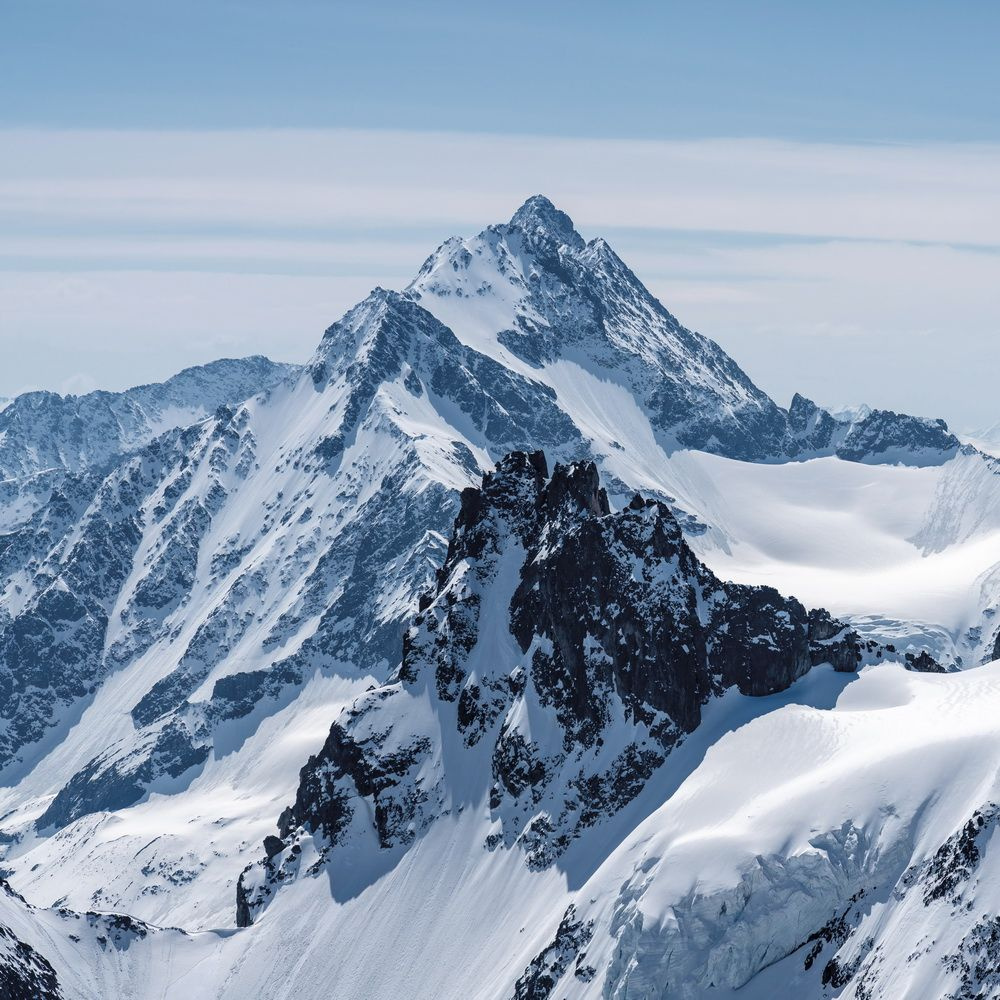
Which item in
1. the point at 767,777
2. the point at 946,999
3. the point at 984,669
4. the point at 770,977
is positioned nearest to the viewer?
the point at 946,999

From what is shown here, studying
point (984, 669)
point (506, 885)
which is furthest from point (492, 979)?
point (984, 669)

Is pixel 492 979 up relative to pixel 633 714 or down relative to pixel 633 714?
down

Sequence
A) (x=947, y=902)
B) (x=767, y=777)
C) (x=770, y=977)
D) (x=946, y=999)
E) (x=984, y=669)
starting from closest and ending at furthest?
(x=946, y=999) → (x=947, y=902) → (x=770, y=977) → (x=767, y=777) → (x=984, y=669)

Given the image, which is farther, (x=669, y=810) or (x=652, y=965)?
(x=669, y=810)

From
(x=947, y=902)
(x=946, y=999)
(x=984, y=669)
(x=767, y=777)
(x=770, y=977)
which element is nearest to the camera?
(x=946, y=999)

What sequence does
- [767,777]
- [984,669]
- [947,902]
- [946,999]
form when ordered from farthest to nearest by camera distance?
[984,669] < [767,777] < [947,902] < [946,999]

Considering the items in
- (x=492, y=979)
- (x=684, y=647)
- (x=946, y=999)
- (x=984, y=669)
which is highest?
(x=684, y=647)

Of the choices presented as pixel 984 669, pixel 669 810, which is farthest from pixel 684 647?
pixel 984 669

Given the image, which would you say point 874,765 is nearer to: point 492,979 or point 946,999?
point 946,999

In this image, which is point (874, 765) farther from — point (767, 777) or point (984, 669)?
point (984, 669)
